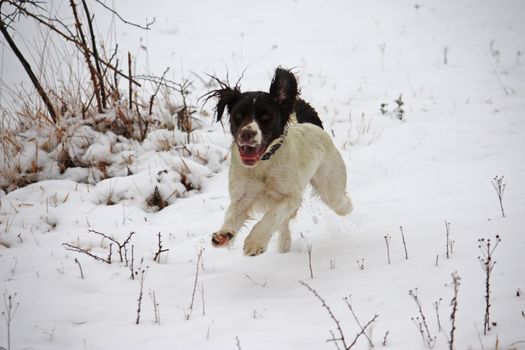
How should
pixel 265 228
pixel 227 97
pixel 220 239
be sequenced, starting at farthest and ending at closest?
pixel 227 97 < pixel 265 228 < pixel 220 239

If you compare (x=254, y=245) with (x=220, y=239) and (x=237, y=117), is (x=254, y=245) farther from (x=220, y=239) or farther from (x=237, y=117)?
(x=237, y=117)

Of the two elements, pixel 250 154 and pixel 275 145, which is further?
pixel 275 145

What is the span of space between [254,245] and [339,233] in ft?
4.56

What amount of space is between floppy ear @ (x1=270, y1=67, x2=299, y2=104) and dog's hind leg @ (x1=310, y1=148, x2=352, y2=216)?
92cm

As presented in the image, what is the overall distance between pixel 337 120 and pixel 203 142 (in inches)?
88.4

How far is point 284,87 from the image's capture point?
3539mm

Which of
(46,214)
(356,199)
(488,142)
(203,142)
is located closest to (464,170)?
(488,142)

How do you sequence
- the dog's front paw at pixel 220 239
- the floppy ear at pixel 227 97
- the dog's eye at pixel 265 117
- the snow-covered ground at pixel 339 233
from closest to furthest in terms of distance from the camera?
1. the snow-covered ground at pixel 339 233
2. the dog's front paw at pixel 220 239
3. the dog's eye at pixel 265 117
4. the floppy ear at pixel 227 97

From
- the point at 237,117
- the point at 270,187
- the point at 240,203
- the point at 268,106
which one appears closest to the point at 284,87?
the point at 268,106

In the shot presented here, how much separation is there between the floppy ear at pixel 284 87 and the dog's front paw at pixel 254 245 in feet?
3.49

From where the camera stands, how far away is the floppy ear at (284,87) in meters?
3.49

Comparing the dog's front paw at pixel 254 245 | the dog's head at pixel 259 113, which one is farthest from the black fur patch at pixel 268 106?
the dog's front paw at pixel 254 245

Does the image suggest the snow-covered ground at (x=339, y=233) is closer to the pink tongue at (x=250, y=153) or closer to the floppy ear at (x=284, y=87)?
the pink tongue at (x=250, y=153)

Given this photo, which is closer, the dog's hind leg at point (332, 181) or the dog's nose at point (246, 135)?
the dog's nose at point (246, 135)
